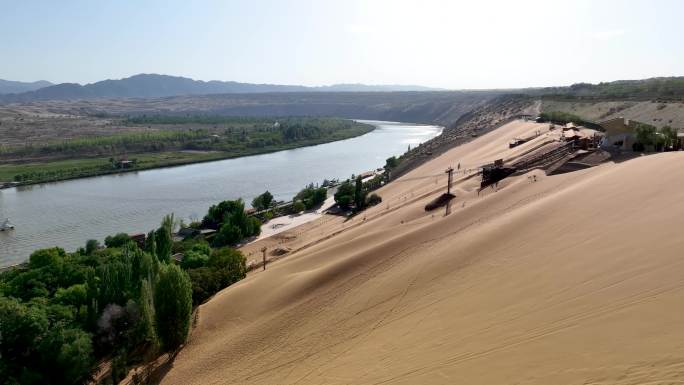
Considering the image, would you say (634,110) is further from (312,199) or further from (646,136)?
(312,199)

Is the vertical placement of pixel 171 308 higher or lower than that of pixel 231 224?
higher

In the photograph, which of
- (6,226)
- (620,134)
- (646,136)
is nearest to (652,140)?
(646,136)

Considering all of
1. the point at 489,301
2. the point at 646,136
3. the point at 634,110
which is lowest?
the point at 489,301

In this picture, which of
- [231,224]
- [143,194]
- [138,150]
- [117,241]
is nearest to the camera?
[117,241]

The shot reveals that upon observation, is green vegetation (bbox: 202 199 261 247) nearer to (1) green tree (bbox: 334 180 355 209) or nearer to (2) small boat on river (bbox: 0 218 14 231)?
(1) green tree (bbox: 334 180 355 209)

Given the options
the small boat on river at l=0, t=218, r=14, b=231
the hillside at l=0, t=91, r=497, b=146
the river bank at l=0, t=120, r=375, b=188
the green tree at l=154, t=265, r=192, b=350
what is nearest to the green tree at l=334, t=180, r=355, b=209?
the green tree at l=154, t=265, r=192, b=350

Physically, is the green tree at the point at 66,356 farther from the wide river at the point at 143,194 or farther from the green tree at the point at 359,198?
the green tree at the point at 359,198

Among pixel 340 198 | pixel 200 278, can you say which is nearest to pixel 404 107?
pixel 340 198
